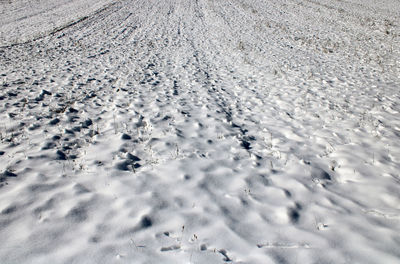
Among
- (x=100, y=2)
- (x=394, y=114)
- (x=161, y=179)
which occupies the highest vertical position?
(x=100, y=2)

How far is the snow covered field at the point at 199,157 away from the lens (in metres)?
3.41

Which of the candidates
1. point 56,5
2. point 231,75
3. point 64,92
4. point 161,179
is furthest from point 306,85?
point 56,5

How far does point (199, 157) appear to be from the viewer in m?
5.36

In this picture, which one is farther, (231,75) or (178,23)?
(178,23)

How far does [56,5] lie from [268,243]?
113ft

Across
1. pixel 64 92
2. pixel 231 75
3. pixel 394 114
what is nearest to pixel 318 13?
pixel 231 75

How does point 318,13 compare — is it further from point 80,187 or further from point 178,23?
point 80,187

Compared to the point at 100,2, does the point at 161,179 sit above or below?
below

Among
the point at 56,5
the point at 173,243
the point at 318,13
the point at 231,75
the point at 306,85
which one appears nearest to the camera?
the point at 173,243

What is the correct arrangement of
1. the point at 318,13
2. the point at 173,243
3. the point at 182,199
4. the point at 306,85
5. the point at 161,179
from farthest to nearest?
1. the point at 318,13
2. the point at 306,85
3. the point at 161,179
4. the point at 182,199
5. the point at 173,243

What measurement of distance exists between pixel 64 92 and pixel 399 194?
8.87 m

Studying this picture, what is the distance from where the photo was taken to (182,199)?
13.8 ft

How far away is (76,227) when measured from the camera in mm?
3619

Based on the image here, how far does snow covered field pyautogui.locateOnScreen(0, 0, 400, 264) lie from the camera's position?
3.41m
